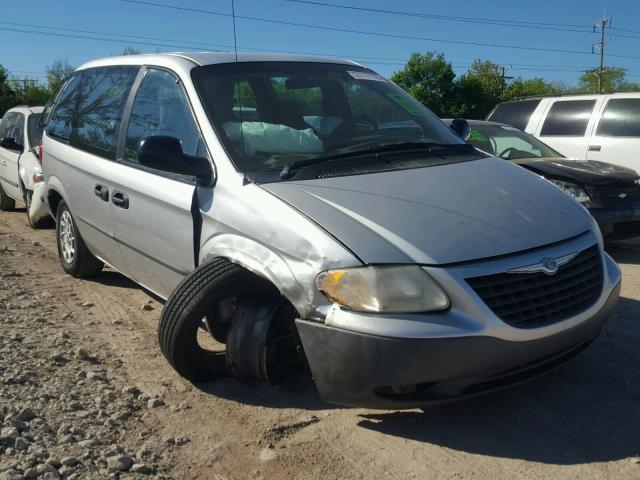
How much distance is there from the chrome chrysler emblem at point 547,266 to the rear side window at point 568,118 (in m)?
7.34

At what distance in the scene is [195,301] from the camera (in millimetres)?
3434

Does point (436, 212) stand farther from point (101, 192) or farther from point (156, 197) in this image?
point (101, 192)

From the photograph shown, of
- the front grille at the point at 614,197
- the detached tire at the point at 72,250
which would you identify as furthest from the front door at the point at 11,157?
the front grille at the point at 614,197

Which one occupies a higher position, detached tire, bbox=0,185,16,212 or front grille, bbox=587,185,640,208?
front grille, bbox=587,185,640,208

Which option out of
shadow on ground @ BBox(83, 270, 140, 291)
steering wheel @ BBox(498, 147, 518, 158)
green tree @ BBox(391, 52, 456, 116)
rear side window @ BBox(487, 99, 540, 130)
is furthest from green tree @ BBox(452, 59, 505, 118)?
shadow on ground @ BBox(83, 270, 140, 291)

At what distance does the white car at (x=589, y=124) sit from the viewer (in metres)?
9.34

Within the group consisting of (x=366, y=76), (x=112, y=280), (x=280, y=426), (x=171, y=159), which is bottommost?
(x=112, y=280)

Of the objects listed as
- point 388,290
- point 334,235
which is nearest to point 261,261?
point 334,235

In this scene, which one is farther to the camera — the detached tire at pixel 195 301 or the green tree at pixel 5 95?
the green tree at pixel 5 95

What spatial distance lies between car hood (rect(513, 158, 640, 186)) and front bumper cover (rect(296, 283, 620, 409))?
13.6 ft

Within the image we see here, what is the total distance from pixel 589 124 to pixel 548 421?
24.6 ft

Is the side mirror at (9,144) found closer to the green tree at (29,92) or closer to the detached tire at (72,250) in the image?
the detached tire at (72,250)

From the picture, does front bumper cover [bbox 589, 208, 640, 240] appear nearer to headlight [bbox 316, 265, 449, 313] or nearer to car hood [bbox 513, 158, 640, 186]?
car hood [bbox 513, 158, 640, 186]

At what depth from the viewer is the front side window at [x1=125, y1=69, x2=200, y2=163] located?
4.02m
